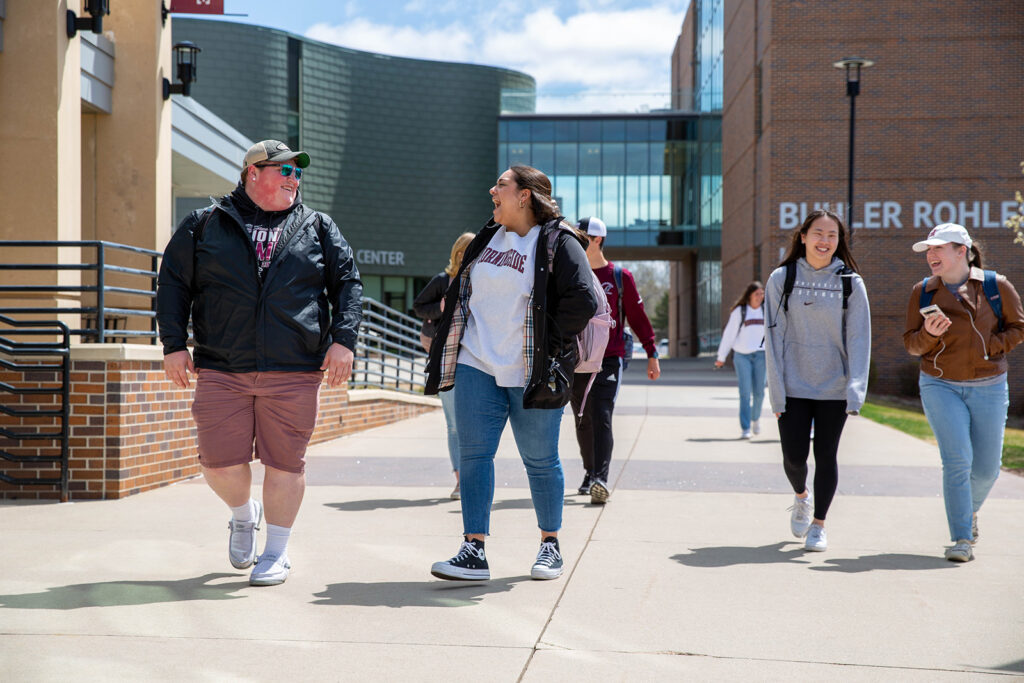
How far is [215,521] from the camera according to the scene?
21.2ft

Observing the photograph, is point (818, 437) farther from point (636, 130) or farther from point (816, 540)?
point (636, 130)

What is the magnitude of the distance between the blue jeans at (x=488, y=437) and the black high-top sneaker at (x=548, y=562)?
12 centimetres

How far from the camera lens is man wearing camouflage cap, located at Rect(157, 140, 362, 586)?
15.5 ft

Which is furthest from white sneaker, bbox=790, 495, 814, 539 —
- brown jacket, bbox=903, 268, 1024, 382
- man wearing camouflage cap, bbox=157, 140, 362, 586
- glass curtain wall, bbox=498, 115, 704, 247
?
glass curtain wall, bbox=498, 115, 704, 247

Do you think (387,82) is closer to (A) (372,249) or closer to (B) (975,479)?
(A) (372,249)

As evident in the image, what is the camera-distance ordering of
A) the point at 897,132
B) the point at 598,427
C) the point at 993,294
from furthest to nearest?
1. the point at 897,132
2. the point at 598,427
3. the point at 993,294

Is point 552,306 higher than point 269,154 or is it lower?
lower

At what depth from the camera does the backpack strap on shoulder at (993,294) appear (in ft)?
18.9

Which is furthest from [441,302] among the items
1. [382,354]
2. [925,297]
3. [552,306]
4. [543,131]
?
[543,131]

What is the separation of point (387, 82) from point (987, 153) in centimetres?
2767

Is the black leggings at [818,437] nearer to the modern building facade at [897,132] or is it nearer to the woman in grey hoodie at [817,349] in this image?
the woman in grey hoodie at [817,349]

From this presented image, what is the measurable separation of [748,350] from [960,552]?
276 inches

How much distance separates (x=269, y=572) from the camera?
478 cm

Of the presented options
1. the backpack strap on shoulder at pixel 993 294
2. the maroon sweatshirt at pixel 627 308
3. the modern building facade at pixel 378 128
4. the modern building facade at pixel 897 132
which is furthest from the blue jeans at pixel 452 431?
the modern building facade at pixel 378 128
